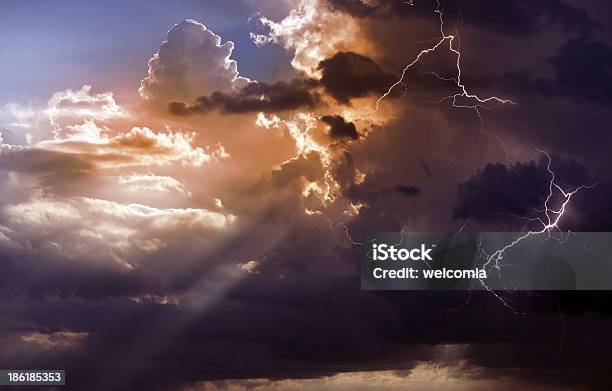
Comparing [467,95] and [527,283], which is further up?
[467,95]

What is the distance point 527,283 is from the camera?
1880cm

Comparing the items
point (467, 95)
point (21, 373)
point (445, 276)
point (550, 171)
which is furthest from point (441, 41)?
point (21, 373)

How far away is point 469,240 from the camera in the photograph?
18.8m

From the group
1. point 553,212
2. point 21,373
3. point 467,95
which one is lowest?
point 21,373

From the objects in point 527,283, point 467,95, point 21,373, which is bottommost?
point 21,373

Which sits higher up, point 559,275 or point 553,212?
point 553,212

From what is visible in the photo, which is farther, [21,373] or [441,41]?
[441,41]

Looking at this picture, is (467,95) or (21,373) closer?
(21,373)

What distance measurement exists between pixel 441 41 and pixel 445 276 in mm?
4889

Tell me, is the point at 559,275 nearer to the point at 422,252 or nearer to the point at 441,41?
the point at 422,252

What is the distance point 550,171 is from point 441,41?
3.50 metres

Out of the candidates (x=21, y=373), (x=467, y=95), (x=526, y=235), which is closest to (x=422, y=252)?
(x=526, y=235)

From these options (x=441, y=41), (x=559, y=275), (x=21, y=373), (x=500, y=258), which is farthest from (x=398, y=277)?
(x=21, y=373)

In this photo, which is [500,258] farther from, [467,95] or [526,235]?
[467,95]
